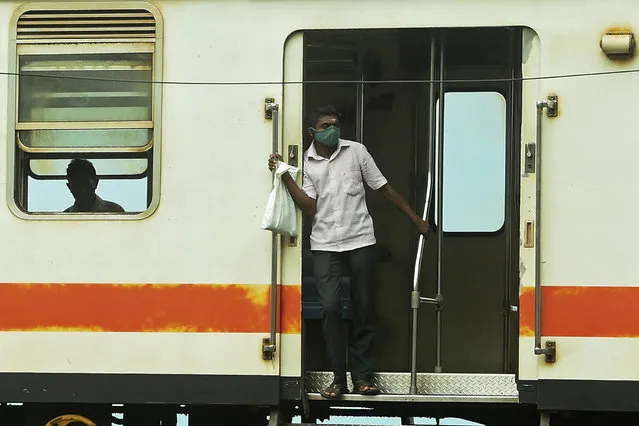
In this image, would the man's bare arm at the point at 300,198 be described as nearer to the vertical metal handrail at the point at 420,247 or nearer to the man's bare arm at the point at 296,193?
the man's bare arm at the point at 296,193

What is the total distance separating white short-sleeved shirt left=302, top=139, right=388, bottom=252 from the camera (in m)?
6.49

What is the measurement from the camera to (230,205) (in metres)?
6.41

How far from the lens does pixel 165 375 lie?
254 inches

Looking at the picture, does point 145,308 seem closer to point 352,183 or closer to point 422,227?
point 352,183

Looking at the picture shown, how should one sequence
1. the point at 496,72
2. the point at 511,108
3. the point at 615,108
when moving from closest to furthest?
1. the point at 615,108
2. the point at 511,108
3. the point at 496,72

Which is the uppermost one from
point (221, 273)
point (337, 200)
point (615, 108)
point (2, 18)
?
point (2, 18)

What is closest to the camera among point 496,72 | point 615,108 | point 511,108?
point 615,108

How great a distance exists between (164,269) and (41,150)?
99 centimetres

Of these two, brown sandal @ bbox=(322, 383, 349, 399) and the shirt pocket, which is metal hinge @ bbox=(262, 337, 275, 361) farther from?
the shirt pocket

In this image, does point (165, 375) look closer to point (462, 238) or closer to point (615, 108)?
point (462, 238)

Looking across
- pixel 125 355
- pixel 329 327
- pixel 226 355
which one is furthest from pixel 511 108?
pixel 125 355

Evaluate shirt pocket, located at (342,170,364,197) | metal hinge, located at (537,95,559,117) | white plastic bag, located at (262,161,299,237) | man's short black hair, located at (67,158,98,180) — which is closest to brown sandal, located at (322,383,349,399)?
white plastic bag, located at (262,161,299,237)

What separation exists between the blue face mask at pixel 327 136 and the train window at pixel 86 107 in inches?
35.5

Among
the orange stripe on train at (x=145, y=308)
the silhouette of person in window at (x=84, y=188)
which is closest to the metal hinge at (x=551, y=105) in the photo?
the orange stripe on train at (x=145, y=308)
